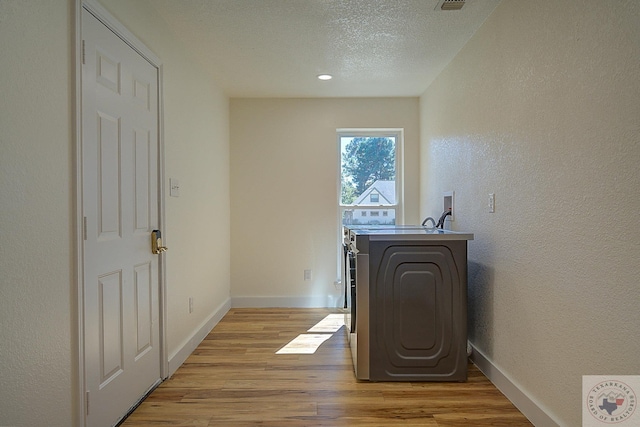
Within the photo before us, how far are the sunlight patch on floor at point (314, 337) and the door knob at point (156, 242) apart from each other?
124 centimetres

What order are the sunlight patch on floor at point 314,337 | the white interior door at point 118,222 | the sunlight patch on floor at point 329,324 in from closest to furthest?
the white interior door at point 118,222 → the sunlight patch on floor at point 314,337 → the sunlight patch on floor at point 329,324

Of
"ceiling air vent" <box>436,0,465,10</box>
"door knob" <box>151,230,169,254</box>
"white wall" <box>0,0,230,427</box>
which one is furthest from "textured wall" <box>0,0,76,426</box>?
"ceiling air vent" <box>436,0,465,10</box>

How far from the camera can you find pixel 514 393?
2262mm

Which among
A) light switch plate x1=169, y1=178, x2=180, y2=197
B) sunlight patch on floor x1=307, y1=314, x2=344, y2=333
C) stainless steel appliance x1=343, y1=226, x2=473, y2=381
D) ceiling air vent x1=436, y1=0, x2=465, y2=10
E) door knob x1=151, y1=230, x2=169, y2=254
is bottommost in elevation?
sunlight patch on floor x1=307, y1=314, x2=344, y2=333

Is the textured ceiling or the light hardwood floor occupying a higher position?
the textured ceiling

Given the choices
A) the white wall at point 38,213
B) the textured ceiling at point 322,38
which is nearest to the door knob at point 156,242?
the white wall at point 38,213

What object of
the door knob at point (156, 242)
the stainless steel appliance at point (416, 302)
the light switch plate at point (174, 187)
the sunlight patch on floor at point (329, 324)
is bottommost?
the sunlight patch on floor at point (329, 324)

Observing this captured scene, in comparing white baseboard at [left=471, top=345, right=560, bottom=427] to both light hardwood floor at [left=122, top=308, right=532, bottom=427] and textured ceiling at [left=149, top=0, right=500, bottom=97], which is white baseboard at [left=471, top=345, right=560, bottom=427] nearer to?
light hardwood floor at [left=122, top=308, right=532, bottom=427]

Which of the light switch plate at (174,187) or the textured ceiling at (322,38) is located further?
the light switch plate at (174,187)

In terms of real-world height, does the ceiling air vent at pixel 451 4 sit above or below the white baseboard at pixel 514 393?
above

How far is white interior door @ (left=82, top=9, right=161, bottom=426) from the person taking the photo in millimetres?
1803

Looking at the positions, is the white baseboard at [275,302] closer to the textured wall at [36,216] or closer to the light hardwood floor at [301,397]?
the light hardwood floor at [301,397]

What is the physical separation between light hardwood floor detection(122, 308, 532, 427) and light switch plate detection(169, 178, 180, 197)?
119 cm

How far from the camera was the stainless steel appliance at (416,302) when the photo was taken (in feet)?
8.36
